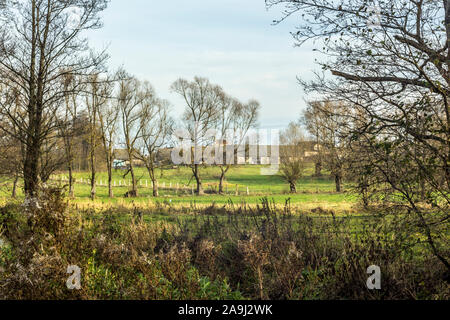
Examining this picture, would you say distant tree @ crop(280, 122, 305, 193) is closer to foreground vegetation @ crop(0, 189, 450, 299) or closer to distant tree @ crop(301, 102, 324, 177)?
distant tree @ crop(301, 102, 324, 177)

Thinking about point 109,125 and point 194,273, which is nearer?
point 194,273

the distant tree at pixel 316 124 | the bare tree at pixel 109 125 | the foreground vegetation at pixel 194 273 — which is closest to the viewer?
the foreground vegetation at pixel 194 273

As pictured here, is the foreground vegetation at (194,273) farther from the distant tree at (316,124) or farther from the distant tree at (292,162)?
the distant tree at (292,162)

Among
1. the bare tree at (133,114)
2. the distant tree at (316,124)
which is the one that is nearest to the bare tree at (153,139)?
the bare tree at (133,114)

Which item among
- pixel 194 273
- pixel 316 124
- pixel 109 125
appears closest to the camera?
pixel 194 273

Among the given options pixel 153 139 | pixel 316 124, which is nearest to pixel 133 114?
pixel 153 139

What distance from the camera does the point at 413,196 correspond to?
20.0 feet

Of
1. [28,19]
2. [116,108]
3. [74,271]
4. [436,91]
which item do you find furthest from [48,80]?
[116,108]

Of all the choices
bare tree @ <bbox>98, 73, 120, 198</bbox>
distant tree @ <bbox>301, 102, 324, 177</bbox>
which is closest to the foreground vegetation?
distant tree @ <bbox>301, 102, 324, 177</bbox>

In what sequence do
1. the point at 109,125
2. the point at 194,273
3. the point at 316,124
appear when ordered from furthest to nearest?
1. the point at 109,125
2. the point at 316,124
3. the point at 194,273

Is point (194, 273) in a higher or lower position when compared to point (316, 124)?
lower

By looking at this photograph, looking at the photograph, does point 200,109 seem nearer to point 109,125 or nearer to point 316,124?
point 109,125
